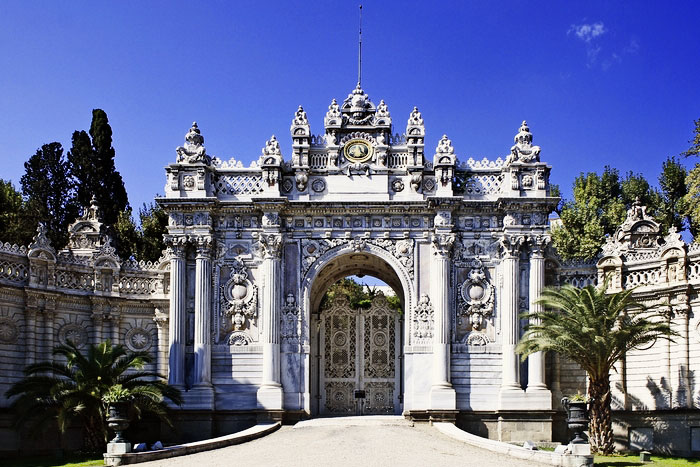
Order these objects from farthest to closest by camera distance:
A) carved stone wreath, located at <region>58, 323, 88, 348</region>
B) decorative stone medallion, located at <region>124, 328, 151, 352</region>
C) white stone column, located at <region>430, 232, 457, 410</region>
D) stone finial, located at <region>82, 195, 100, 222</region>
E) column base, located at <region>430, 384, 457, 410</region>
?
1. stone finial, located at <region>82, 195, 100, 222</region>
2. decorative stone medallion, located at <region>124, 328, 151, 352</region>
3. carved stone wreath, located at <region>58, 323, 88, 348</region>
4. white stone column, located at <region>430, 232, 457, 410</region>
5. column base, located at <region>430, 384, 457, 410</region>

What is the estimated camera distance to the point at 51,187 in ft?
174

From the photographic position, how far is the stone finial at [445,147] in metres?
35.0

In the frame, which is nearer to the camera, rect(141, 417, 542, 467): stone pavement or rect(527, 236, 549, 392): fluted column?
rect(141, 417, 542, 467): stone pavement

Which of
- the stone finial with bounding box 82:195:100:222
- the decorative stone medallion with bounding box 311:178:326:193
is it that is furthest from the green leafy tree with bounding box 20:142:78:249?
the decorative stone medallion with bounding box 311:178:326:193

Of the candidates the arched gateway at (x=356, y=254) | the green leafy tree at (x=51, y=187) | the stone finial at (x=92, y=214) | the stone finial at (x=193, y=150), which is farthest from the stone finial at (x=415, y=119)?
the green leafy tree at (x=51, y=187)

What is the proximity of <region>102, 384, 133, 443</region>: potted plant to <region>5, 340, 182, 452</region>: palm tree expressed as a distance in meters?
0.21

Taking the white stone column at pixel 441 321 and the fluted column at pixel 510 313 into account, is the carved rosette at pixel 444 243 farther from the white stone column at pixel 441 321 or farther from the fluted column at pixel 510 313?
the fluted column at pixel 510 313

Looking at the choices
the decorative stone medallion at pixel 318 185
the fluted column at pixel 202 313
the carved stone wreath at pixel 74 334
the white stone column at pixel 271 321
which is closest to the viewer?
the white stone column at pixel 271 321

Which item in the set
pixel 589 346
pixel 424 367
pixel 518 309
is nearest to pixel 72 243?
pixel 424 367

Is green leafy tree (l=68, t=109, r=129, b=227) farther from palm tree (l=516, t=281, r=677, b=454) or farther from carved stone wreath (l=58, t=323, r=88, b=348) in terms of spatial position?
palm tree (l=516, t=281, r=677, b=454)

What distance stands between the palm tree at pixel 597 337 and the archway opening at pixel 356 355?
8823 mm

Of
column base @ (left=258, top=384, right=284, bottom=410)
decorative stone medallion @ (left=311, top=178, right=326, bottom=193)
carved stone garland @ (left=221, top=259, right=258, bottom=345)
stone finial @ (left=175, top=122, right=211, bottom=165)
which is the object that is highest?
stone finial @ (left=175, top=122, right=211, bottom=165)

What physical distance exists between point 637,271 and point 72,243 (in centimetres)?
2620

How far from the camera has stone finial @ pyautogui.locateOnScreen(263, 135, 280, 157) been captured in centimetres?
3519
